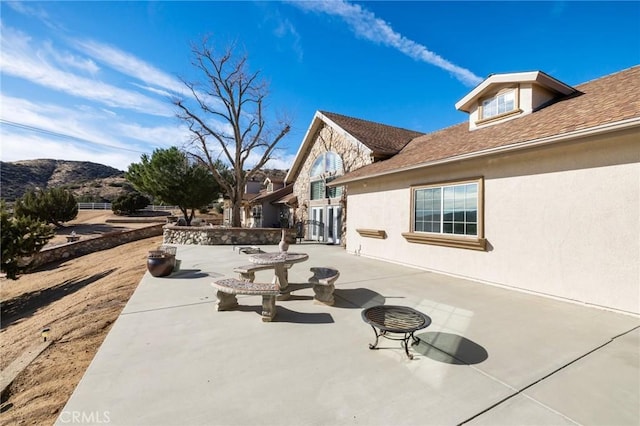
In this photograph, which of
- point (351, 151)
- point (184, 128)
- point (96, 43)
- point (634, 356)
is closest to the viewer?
point (634, 356)

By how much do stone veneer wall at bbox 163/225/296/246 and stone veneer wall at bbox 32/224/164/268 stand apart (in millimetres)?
5589

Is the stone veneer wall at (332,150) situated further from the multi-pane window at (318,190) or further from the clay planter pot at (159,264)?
the clay planter pot at (159,264)

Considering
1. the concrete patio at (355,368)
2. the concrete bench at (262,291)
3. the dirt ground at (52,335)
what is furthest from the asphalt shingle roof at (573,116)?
the dirt ground at (52,335)

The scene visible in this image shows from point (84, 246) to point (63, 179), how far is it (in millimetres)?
70148

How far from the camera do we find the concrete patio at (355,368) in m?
2.50

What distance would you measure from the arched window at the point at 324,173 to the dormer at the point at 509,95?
7572 millimetres

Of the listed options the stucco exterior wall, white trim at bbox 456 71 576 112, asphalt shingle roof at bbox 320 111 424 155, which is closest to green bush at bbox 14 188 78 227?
asphalt shingle roof at bbox 320 111 424 155

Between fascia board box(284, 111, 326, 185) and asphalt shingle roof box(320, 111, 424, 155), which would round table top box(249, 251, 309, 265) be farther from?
fascia board box(284, 111, 326, 185)

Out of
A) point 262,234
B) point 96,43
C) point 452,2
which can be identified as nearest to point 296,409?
point 452,2

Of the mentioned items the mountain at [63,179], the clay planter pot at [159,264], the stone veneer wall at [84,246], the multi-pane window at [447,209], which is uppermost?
the mountain at [63,179]

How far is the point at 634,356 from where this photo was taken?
354 cm

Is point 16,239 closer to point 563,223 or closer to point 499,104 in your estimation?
point 563,223

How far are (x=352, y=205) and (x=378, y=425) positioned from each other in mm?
10918

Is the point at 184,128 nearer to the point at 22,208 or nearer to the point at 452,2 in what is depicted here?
the point at 452,2
